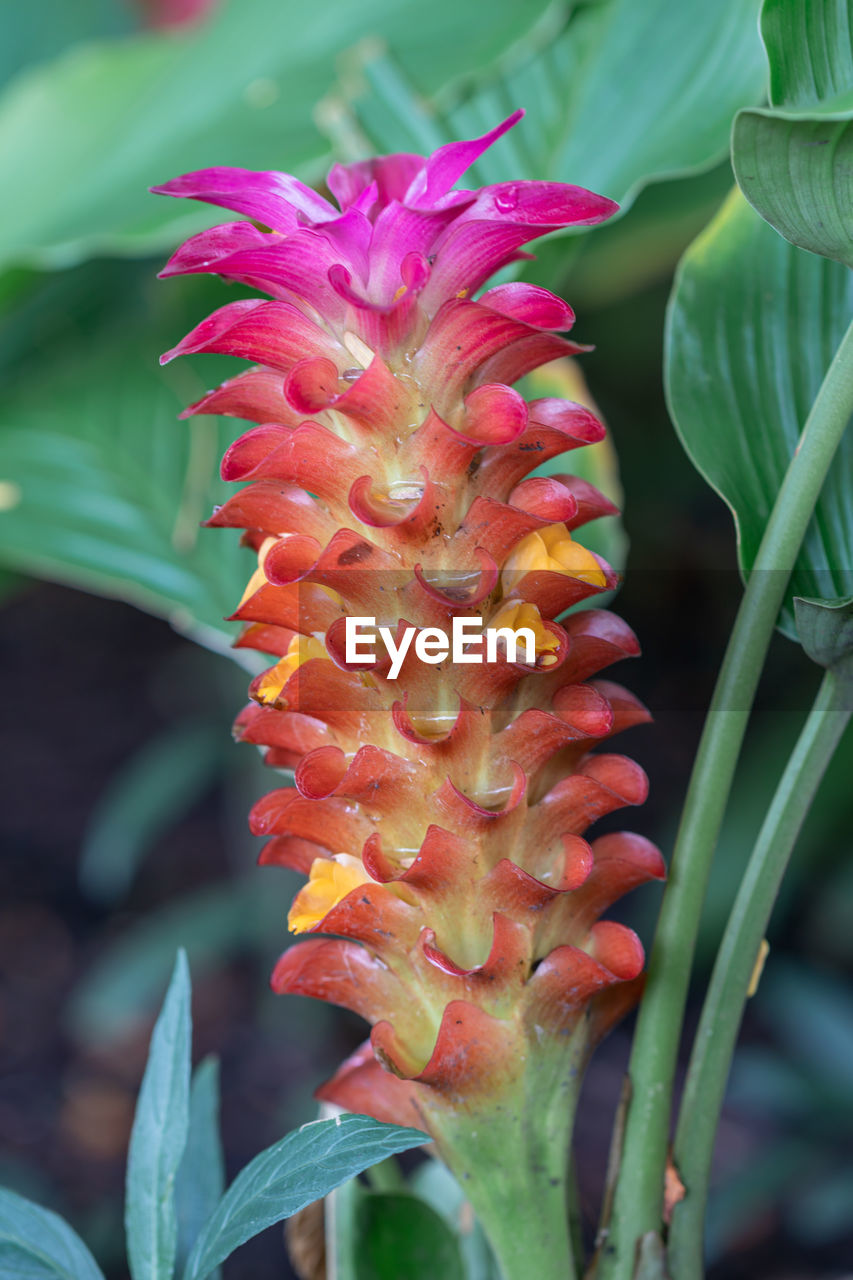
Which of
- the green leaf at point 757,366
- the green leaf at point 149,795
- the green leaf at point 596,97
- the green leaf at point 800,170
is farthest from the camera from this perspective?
the green leaf at point 149,795

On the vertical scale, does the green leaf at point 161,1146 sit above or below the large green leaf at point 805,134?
below

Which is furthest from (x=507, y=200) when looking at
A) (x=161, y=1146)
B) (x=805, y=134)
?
(x=161, y=1146)

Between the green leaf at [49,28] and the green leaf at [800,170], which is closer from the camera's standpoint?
the green leaf at [800,170]

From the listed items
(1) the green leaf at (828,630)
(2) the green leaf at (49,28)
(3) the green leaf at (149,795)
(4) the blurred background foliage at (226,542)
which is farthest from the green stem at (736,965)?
(2) the green leaf at (49,28)

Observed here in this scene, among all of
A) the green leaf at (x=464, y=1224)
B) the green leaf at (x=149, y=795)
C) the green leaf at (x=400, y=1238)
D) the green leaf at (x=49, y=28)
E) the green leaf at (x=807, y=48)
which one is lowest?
the green leaf at (x=149, y=795)

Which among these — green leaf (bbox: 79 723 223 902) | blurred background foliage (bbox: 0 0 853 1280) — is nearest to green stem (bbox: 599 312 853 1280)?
blurred background foliage (bbox: 0 0 853 1280)

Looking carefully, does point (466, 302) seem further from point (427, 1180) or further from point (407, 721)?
point (427, 1180)

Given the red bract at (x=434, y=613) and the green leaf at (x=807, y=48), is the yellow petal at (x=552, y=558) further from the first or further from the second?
the green leaf at (x=807, y=48)

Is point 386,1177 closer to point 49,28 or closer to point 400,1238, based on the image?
point 400,1238
